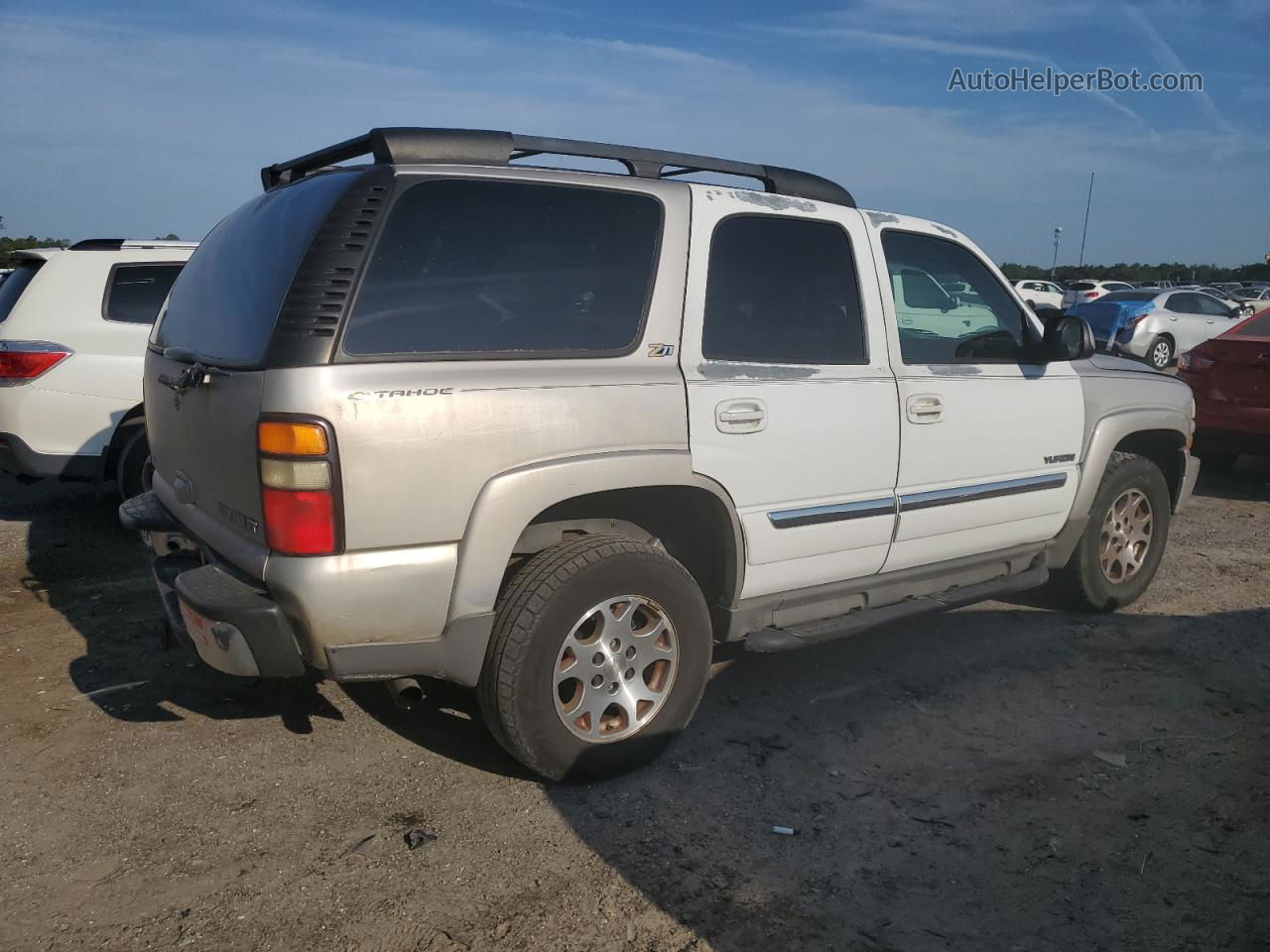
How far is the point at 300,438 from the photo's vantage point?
2.74 metres

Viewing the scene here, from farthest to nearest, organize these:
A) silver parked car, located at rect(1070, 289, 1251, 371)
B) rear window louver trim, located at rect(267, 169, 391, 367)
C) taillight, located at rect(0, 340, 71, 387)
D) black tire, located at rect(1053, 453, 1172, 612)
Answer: silver parked car, located at rect(1070, 289, 1251, 371) < taillight, located at rect(0, 340, 71, 387) < black tire, located at rect(1053, 453, 1172, 612) < rear window louver trim, located at rect(267, 169, 391, 367)

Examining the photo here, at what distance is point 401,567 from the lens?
288 cm

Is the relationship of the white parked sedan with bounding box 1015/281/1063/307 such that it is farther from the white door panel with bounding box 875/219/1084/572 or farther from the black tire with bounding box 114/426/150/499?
the black tire with bounding box 114/426/150/499

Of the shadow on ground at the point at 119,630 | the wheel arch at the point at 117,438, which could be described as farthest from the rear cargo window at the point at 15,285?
the shadow on ground at the point at 119,630

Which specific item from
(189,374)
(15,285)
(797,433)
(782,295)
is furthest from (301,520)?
(15,285)

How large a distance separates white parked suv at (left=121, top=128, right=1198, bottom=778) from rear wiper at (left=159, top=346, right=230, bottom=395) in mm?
16

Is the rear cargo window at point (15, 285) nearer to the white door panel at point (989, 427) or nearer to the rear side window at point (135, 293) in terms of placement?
the rear side window at point (135, 293)

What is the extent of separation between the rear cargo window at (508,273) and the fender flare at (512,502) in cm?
36

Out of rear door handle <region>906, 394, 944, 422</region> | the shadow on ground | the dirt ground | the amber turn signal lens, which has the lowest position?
the shadow on ground

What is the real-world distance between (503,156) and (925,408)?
190cm

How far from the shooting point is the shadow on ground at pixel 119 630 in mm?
3992

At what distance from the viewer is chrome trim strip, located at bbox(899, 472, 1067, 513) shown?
407cm

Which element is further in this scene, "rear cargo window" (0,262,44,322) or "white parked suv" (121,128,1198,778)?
"rear cargo window" (0,262,44,322)

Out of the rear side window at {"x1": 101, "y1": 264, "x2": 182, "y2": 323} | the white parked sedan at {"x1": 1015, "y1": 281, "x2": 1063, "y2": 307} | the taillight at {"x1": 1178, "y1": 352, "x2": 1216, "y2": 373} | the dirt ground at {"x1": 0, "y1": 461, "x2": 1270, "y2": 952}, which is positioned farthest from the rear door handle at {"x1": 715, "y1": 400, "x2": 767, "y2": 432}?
the white parked sedan at {"x1": 1015, "y1": 281, "x2": 1063, "y2": 307}
